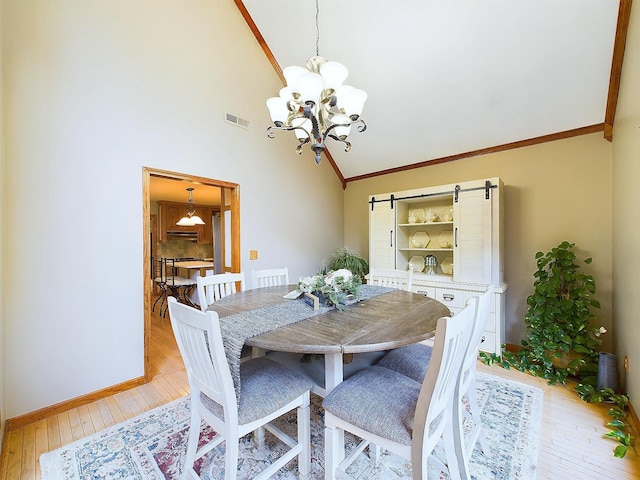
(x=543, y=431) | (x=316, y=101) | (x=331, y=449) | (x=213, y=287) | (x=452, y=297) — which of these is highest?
(x=316, y=101)

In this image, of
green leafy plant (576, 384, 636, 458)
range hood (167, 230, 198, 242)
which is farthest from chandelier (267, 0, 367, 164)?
range hood (167, 230, 198, 242)

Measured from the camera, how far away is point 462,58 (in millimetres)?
2639

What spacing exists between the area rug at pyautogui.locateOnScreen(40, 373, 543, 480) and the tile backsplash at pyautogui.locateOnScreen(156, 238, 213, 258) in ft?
18.8

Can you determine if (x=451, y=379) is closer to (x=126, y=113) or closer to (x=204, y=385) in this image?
(x=204, y=385)

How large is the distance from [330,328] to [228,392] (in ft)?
1.75


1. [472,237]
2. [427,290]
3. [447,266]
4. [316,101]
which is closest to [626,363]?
[472,237]

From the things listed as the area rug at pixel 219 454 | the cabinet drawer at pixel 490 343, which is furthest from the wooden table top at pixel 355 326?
the cabinet drawer at pixel 490 343

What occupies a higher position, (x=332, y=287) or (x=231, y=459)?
(x=332, y=287)

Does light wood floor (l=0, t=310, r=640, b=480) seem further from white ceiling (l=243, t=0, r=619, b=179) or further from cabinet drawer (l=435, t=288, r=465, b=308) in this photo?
white ceiling (l=243, t=0, r=619, b=179)

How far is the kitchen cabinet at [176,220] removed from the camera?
22.8ft

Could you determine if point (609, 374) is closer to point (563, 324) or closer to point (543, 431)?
point (563, 324)

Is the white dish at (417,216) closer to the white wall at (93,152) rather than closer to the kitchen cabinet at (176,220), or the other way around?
the white wall at (93,152)

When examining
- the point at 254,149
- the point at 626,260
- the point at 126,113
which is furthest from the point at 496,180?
the point at 126,113

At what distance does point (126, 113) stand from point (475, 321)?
120 inches
